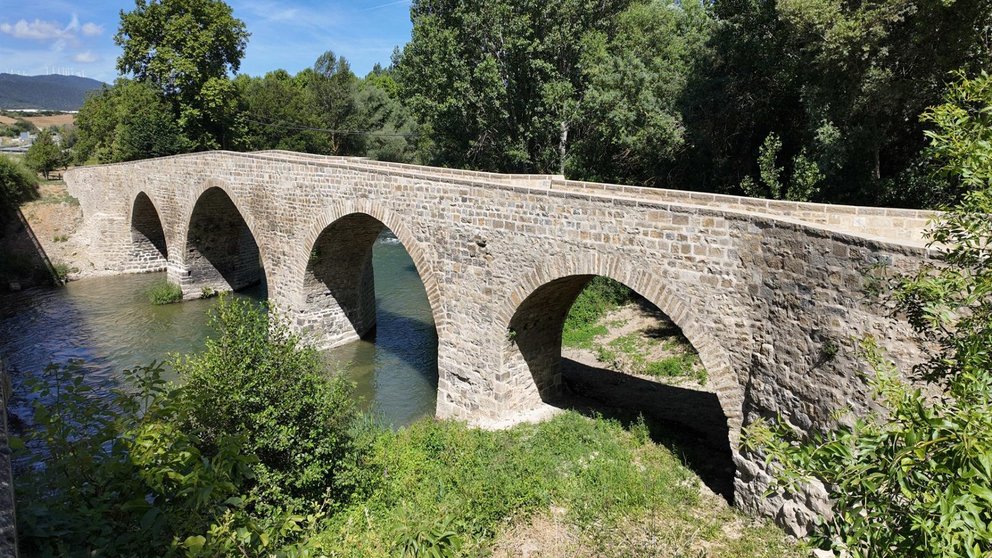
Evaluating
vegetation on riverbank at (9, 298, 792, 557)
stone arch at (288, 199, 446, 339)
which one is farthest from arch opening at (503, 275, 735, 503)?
stone arch at (288, 199, 446, 339)

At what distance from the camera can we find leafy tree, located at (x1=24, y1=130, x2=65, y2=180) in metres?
37.2

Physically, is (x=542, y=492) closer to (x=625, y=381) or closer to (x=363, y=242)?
(x=625, y=381)

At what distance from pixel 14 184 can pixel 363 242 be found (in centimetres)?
2452

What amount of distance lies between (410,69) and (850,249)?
2438cm

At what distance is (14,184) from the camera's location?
30.9m

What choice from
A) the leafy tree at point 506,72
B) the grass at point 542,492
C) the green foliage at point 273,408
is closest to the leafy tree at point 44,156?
the leafy tree at point 506,72

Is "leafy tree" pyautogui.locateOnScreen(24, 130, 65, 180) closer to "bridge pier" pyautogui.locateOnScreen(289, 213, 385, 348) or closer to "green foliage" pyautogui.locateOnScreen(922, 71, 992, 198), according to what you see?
"bridge pier" pyautogui.locateOnScreen(289, 213, 385, 348)

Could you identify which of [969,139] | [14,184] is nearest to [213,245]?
[14,184]

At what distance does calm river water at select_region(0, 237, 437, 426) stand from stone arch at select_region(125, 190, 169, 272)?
6.26ft

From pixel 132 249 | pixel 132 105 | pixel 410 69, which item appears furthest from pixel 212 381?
pixel 132 105

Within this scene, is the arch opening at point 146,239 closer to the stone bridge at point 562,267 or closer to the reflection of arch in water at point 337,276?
the stone bridge at point 562,267

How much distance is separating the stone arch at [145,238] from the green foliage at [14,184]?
22.7ft

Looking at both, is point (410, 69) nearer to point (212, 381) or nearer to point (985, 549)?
point (212, 381)

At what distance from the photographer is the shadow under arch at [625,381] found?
9609 millimetres
